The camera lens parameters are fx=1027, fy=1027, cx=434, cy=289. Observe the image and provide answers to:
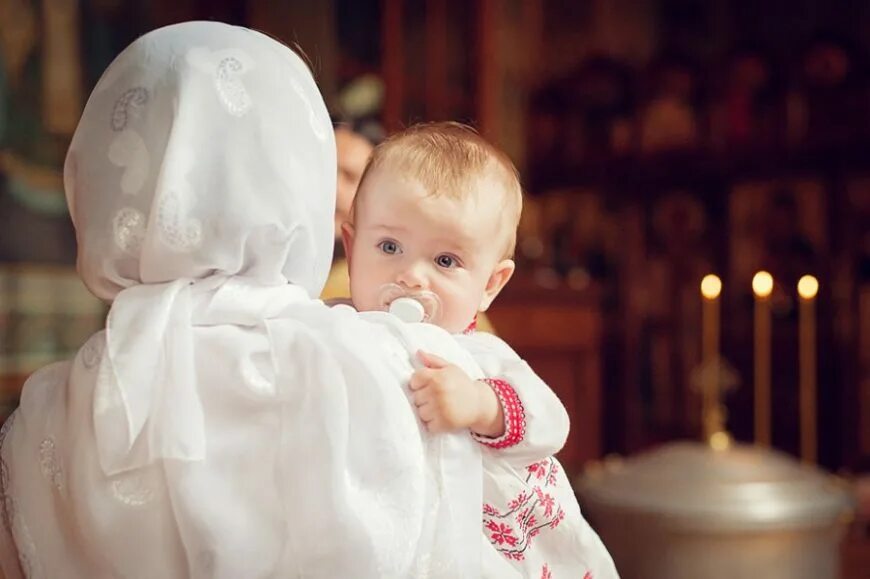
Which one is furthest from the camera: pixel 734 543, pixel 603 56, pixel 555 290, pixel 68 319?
pixel 603 56

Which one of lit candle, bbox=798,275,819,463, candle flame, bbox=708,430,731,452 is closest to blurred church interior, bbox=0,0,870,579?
lit candle, bbox=798,275,819,463

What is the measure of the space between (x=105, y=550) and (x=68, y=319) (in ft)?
8.39

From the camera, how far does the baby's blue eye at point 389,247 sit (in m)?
0.83

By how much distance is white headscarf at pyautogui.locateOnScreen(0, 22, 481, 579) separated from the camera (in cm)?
68

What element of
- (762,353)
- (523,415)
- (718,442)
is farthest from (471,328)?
(762,353)

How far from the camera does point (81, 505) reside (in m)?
0.69

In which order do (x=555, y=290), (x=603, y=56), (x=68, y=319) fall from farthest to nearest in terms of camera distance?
1. (x=603, y=56)
2. (x=555, y=290)
3. (x=68, y=319)

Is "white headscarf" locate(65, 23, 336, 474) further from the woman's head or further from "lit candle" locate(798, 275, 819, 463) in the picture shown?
"lit candle" locate(798, 275, 819, 463)

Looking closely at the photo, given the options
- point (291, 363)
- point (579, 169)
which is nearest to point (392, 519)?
point (291, 363)

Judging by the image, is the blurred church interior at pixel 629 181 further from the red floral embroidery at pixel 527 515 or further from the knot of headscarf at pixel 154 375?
the knot of headscarf at pixel 154 375

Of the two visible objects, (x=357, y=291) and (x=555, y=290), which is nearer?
(x=357, y=291)

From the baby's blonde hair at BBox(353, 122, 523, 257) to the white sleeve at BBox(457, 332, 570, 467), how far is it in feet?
0.44

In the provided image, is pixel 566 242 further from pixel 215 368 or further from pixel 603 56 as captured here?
pixel 215 368

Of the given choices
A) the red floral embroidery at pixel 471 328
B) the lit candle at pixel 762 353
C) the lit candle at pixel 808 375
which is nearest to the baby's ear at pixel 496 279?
the red floral embroidery at pixel 471 328
